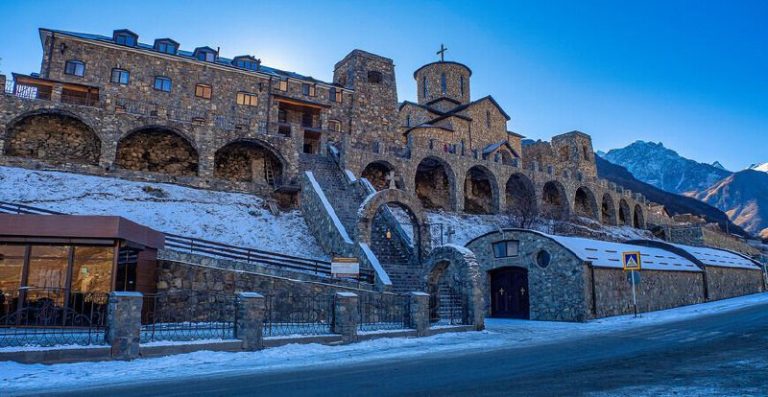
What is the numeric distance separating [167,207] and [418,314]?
15.8 metres

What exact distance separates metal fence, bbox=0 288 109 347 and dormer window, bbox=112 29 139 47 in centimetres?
2789

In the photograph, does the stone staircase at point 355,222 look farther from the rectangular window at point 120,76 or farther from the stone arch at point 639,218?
the stone arch at point 639,218

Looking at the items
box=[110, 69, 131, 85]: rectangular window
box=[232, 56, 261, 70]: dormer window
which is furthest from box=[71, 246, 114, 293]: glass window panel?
box=[232, 56, 261, 70]: dormer window

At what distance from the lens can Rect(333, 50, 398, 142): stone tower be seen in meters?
44.0

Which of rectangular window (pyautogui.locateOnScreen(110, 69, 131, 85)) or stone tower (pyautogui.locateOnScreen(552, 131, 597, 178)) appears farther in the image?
stone tower (pyautogui.locateOnScreen(552, 131, 597, 178))

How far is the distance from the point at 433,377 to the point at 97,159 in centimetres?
2938

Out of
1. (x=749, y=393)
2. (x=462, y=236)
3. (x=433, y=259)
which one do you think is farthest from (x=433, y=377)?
(x=462, y=236)

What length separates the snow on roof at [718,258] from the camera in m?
28.8

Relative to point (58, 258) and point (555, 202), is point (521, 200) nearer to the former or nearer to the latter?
point (555, 202)

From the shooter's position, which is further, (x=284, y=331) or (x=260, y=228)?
(x=260, y=228)

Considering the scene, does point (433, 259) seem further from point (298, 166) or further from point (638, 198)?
point (638, 198)

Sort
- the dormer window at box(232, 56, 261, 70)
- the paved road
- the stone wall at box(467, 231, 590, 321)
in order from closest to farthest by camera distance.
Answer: the paved road < the stone wall at box(467, 231, 590, 321) < the dormer window at box(232, 56, 261, 70)

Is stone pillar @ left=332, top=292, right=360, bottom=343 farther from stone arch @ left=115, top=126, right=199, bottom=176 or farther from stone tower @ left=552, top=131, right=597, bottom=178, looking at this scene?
stone tower @ left=552, top=131, right=597, bottom=178

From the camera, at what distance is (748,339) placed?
1076 cm
